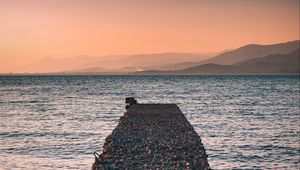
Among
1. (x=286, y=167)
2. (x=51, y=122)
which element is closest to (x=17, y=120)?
(x=51, y=122)

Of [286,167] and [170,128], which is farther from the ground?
[170,128]

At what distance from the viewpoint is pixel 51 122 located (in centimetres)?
4512

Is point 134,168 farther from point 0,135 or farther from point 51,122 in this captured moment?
point 51,122

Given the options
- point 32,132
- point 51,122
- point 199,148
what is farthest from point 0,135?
point 199,148

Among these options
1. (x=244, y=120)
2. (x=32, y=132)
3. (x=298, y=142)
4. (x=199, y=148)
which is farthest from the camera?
(x=244, y=120)

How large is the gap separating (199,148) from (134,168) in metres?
5.01

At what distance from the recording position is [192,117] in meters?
51.2

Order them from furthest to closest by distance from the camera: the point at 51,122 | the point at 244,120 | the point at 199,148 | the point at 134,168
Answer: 1. the point at 244,120
2. the point at 51,122
3. the point at 199,148
4. the point at 134,168

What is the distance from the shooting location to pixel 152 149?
20578 mm

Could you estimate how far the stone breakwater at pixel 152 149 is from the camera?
17.3m

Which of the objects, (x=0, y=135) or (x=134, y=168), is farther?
(x=0, y=135)

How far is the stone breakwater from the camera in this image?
17297mm

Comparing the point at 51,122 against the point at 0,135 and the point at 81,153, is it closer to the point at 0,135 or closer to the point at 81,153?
the point at 0,135

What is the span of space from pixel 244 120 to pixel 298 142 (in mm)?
14636
